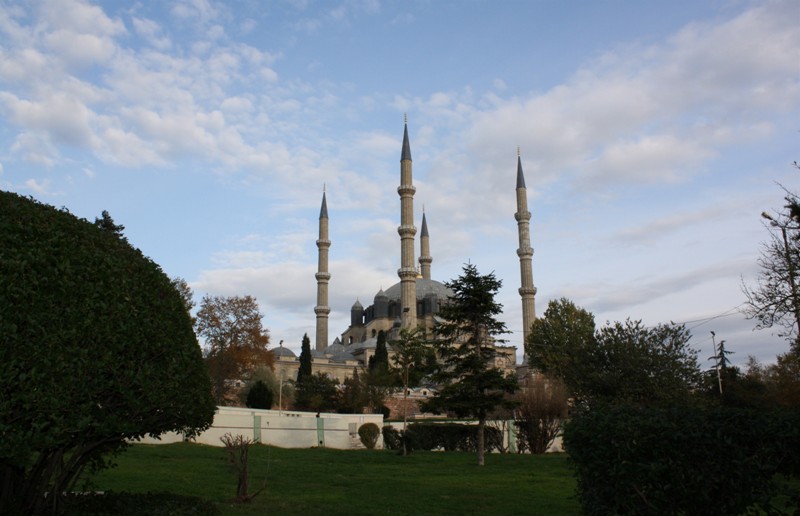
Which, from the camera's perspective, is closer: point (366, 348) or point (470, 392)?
point (470, 392)

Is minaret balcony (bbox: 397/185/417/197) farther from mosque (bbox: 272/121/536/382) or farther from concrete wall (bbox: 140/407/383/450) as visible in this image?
concrete wall (bbox: 140/407/383/450)

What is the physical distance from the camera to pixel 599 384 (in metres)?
26.9

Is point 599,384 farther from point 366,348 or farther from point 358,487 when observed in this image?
point 366,348

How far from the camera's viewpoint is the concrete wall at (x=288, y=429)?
2509 centimetres

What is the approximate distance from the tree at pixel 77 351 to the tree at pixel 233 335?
31.0 metres

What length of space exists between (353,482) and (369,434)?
14.2 m

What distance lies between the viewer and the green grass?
10477mm

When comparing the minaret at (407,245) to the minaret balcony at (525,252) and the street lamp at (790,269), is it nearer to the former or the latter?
the minaret balcony at (525,252)

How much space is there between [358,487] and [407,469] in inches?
182

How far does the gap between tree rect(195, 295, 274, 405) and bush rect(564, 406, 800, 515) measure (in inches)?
1320

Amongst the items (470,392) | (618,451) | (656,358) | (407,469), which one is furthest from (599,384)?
(618,451)

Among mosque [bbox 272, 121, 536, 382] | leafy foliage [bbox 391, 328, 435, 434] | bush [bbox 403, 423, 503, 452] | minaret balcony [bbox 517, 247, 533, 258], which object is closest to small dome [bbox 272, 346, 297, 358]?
mosque [bbox 272, 121, 536, 382]

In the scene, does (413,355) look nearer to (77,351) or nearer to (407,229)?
(407,229)

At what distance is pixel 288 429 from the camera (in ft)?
88.7
